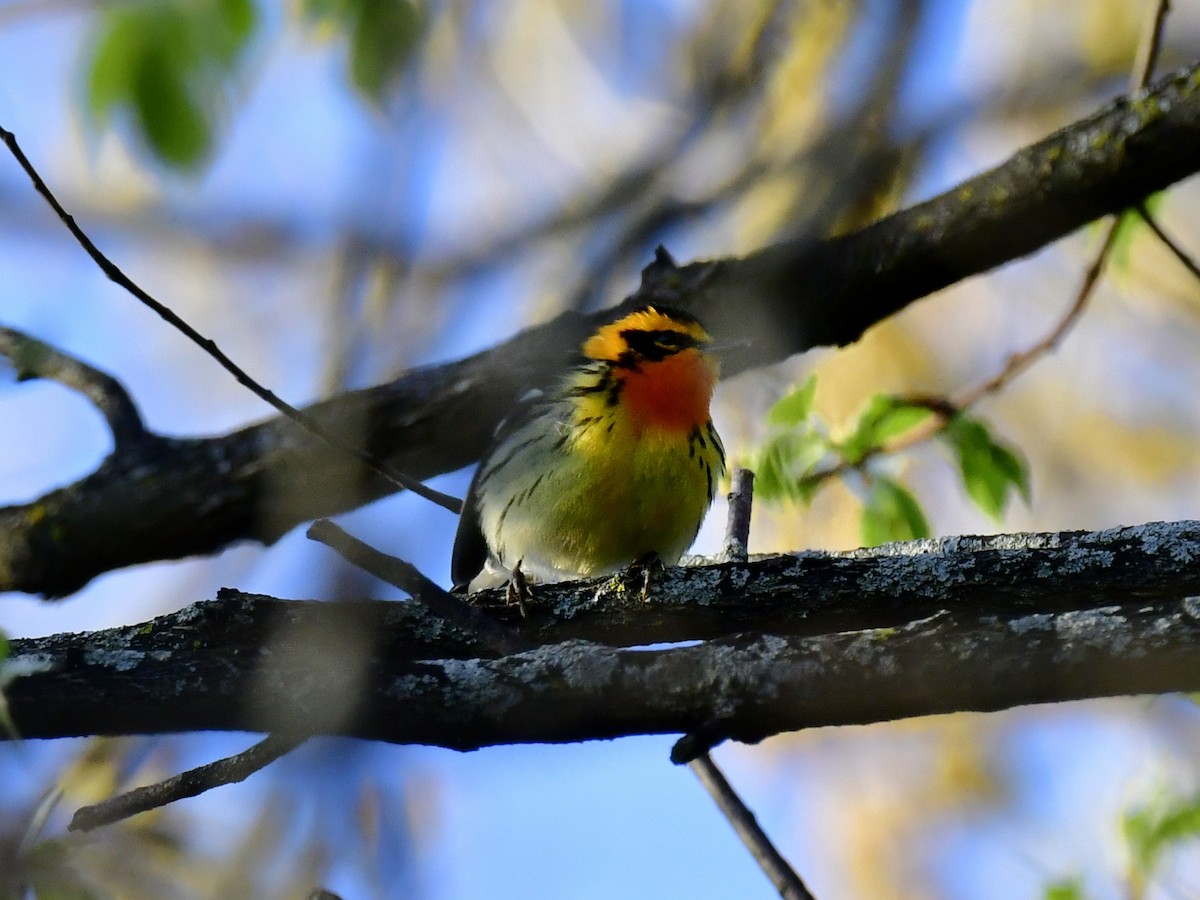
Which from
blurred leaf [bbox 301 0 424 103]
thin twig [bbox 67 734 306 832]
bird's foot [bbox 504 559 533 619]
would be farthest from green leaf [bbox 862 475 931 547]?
thin twig [bbox 67 734 306 832]

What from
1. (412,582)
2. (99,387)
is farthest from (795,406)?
(99,387)

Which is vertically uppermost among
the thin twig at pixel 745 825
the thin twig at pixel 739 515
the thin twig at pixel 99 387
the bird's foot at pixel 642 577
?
the thin twig at pixel 99 387

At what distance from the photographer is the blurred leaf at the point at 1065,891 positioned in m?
5.14

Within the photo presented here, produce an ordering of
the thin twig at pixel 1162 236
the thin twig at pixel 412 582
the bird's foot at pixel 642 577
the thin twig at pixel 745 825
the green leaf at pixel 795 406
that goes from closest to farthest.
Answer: the thin twig at pixel 412 582, the thin twig at pixel 745 825, the bird's foot at pixel 642 577, the thin twig at pixel 1162 236, the green leaf at pixel 795 406

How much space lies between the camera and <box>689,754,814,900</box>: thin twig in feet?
11.1

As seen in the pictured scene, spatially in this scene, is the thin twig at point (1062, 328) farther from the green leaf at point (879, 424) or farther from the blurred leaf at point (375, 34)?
the blurred leaf at point (375, 34)

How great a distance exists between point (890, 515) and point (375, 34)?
3.14m

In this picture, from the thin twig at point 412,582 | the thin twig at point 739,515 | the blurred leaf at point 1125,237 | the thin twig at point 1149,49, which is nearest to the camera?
the thin twig at point 412,582

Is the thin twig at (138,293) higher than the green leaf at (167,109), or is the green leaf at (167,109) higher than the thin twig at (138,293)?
the green leaf at (167,109)

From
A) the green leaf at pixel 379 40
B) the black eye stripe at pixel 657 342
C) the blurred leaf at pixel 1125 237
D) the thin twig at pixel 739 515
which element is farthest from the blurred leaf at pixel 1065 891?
the green leaf at pixel 379 40

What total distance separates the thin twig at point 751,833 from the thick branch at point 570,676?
40 centimetres

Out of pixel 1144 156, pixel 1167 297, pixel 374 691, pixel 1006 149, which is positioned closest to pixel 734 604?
pixel 374 691

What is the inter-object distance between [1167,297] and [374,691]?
9.48 m

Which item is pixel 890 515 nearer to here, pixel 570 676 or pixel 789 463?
pixel 789 463
